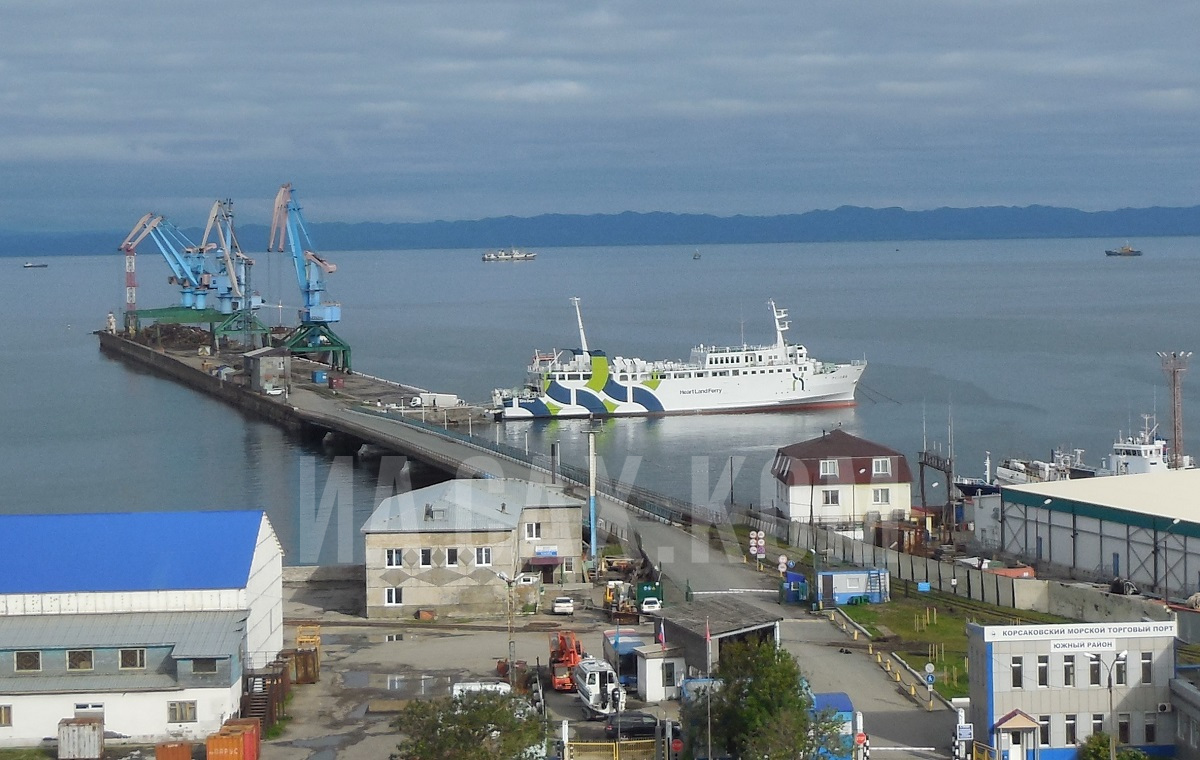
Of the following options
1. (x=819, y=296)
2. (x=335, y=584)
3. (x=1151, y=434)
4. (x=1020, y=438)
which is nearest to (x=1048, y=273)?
(x=819, y=296)

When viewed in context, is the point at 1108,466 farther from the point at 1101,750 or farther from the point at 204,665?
the point at 204,665

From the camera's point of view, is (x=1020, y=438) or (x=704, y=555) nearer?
(x=704, y=555)

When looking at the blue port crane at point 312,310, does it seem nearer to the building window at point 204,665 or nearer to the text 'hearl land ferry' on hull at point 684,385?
the text 'hearl land ferry' on hull at point 684,385

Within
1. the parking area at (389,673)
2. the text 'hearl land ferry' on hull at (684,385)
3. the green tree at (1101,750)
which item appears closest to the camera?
the green tree at (1101,750)

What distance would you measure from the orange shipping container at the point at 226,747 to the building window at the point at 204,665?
61.8 inches

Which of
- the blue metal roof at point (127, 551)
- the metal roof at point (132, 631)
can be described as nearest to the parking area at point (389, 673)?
the metal roof at point (132, 631)

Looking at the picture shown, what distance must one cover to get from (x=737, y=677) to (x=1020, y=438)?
37.0 m

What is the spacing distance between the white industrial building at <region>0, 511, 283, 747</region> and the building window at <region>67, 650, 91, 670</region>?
11mm

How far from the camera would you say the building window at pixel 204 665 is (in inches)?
663

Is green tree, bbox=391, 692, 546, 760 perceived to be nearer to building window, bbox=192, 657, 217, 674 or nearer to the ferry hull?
building window, bbox=192, 657, 217, 674

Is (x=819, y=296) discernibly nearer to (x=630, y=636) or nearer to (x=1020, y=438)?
(x=1020, y=438)

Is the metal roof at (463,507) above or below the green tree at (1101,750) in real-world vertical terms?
above

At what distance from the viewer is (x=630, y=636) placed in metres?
19.7

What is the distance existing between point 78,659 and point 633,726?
6.13 meters
